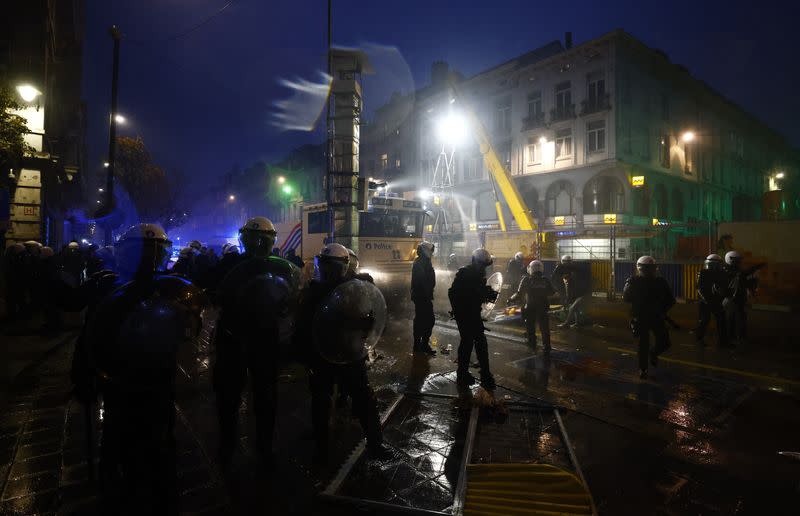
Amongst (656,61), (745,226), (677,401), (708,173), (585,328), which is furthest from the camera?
(708,173)

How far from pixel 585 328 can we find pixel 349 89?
33.9ft

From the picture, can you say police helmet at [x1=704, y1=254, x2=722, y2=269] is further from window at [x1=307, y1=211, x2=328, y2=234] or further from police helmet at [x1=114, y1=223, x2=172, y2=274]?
window at [x1=307, y1=211, x2=328, y2=234]

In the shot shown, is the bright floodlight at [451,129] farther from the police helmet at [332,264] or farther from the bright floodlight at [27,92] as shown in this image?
the police helmet at [332,264]

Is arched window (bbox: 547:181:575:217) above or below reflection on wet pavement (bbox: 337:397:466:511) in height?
above

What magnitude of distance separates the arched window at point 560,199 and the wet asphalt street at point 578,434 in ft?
81.0

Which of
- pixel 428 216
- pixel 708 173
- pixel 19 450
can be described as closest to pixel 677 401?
pixel 19 450

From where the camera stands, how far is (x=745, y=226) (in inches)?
599

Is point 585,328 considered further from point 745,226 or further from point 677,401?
point 745,226

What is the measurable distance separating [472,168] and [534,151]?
6.31 metres

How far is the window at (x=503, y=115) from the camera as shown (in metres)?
34.9

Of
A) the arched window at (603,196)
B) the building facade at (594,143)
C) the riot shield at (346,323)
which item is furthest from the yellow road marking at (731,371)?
the arched window at (603,196)

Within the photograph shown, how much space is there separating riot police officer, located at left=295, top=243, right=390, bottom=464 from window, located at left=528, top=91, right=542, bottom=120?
33273 millimetres

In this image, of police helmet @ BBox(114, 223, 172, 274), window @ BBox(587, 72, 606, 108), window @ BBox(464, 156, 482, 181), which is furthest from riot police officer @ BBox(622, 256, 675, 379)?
window @ BBox(464, 156, 482, 181)

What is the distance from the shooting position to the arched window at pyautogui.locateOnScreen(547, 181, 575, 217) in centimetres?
3073
